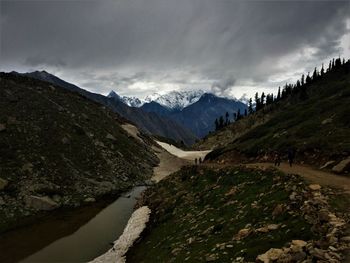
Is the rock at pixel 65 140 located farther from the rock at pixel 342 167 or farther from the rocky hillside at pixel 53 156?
the rock at pixel 342 167

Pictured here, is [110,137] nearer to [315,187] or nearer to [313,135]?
[313,135]

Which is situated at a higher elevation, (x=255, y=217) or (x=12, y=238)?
(x=255, y=217)

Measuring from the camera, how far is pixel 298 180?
34.3m

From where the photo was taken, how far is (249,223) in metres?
28.6

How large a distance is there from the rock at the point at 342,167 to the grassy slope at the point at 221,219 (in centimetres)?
786

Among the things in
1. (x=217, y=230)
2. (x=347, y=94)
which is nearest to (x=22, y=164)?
(x=217, y=230)

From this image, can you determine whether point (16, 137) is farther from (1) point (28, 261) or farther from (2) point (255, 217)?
(2) point (255, 217)

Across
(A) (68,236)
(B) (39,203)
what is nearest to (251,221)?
(A) (68,236)

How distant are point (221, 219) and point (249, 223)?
5.03m

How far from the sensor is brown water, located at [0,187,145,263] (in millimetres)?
41062


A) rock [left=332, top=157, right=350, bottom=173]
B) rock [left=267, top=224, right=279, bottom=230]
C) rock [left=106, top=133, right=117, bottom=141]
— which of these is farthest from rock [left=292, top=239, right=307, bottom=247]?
rock [left=106, top=133, right=117, bottom=141]

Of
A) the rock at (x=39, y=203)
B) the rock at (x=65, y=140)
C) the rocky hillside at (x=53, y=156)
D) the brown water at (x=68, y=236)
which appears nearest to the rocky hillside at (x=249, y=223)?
the brown water at (x=68, y=236)

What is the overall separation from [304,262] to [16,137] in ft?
229

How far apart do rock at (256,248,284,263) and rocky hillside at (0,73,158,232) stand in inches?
1582
